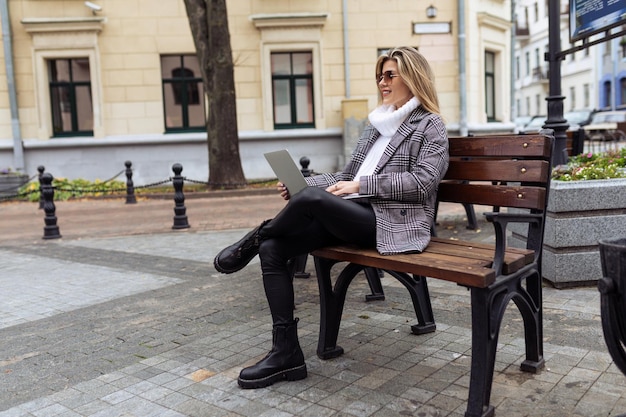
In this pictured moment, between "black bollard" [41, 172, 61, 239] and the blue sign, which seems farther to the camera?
"black bollard" [41, 172, 61, 239]

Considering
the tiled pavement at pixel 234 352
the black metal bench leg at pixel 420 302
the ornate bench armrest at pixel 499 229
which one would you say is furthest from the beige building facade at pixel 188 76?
the ornate bench armrest at pixel 499 229

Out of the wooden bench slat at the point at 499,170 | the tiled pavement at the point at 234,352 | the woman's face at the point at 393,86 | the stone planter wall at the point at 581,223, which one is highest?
the woman's face at the point at 393,86

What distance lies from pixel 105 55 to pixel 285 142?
5.88 m

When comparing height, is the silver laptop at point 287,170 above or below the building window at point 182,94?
below

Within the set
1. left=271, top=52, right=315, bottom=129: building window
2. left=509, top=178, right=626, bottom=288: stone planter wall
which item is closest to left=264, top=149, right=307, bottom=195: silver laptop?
Result: left=509, top=178, right=626, bottom=288: stone planter wall

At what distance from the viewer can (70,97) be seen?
724 inches

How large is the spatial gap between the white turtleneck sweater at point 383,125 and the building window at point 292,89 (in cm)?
1527

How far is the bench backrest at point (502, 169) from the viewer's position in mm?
3270

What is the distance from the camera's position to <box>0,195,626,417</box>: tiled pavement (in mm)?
3057

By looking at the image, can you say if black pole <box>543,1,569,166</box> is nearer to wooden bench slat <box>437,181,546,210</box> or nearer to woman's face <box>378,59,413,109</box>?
wooden bench slat <box>437,181,546,210</box>

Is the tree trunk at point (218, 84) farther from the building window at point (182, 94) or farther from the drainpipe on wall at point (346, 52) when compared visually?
the drainpipe on wall at point (346, 52)

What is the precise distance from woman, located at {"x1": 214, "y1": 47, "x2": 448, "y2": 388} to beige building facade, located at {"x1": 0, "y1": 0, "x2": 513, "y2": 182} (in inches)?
569

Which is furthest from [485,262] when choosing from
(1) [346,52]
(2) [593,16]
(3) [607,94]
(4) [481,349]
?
(3) [607,94]

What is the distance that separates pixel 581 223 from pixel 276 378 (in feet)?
9.41
